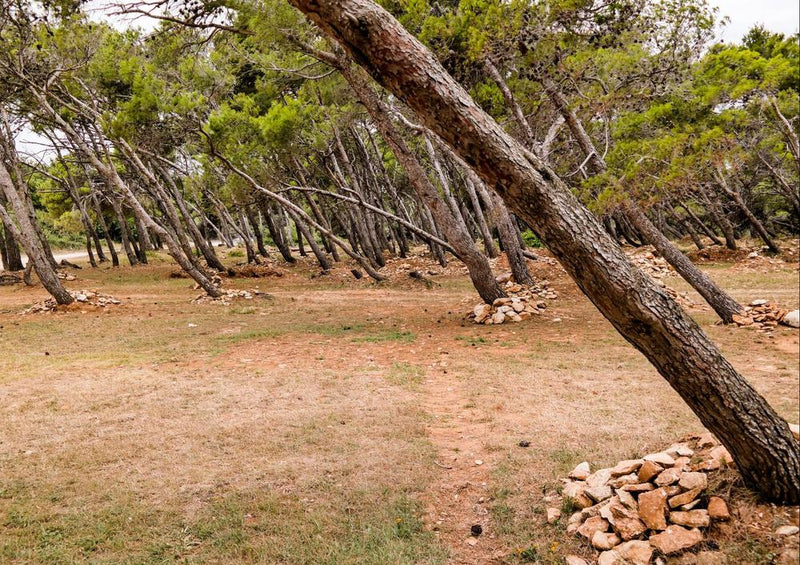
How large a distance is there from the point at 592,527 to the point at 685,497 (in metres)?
0.57

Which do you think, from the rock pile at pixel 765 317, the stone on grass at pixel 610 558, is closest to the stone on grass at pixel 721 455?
the stone on grass at pixel 610 558

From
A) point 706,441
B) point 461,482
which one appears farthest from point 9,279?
point 706,441

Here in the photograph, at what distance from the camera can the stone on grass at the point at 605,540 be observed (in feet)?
9.27

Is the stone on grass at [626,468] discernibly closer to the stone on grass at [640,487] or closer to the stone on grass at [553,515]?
the stone on grass at [640,487]

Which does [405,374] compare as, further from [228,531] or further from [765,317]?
[765,317]

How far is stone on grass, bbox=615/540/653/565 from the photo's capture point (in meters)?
2.64

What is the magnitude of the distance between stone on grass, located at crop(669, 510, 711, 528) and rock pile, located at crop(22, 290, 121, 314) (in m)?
13.3

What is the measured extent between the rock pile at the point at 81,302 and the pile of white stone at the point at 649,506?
1278cm

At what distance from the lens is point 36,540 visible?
10.3 ft

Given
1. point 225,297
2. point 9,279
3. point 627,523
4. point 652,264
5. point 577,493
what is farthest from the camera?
point 652,264

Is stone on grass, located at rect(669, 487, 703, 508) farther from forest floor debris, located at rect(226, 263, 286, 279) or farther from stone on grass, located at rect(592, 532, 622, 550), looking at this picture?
forest floor debris, located at rect(226, 263, 286, 279)

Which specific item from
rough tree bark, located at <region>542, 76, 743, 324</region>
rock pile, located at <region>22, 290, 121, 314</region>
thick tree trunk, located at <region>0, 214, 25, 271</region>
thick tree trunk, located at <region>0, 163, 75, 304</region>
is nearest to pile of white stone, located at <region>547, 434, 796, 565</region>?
rough tree bark, located at <region>542, 76, 743, 324</region>

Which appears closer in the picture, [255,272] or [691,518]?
[691,518]

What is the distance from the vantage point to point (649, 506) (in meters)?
2.89
